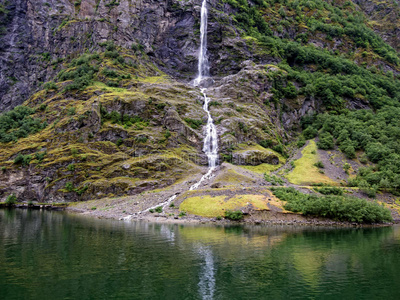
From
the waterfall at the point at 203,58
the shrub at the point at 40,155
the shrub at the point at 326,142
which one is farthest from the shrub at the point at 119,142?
the shrub at the point at 326,142

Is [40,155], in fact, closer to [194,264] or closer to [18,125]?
[18,125]

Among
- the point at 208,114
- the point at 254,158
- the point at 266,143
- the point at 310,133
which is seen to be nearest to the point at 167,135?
the point at 208,114

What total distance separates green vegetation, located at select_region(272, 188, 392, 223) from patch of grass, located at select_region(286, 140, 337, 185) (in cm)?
2090

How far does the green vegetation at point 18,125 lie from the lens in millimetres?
105375

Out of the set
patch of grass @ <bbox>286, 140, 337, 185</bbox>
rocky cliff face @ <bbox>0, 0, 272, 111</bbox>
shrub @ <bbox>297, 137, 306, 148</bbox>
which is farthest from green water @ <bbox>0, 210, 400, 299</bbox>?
rocky cliff face @ <bbox>0, 0, 272, 111</bbox>

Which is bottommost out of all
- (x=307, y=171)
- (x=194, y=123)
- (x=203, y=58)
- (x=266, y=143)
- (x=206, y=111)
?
(x=307, y=171)

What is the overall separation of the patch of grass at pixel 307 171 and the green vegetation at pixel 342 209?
20898 mm

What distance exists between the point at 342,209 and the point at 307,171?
3183cm

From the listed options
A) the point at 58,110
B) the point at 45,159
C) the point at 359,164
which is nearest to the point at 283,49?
the point at 359,164

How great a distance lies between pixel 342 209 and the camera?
206 feet

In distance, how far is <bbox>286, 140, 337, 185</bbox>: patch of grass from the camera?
287 ft

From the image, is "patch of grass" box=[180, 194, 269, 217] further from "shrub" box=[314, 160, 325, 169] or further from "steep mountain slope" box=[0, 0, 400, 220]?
"shrub" box=[314, 160, 325, 169]

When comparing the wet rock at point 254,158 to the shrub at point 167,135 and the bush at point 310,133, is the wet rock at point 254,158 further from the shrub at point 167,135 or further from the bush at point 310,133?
the bush at point 310,133

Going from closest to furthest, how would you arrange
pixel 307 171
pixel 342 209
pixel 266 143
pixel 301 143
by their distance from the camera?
pixel 342 209, pixel 307 171, pixel 266 143, pixel 301 143
